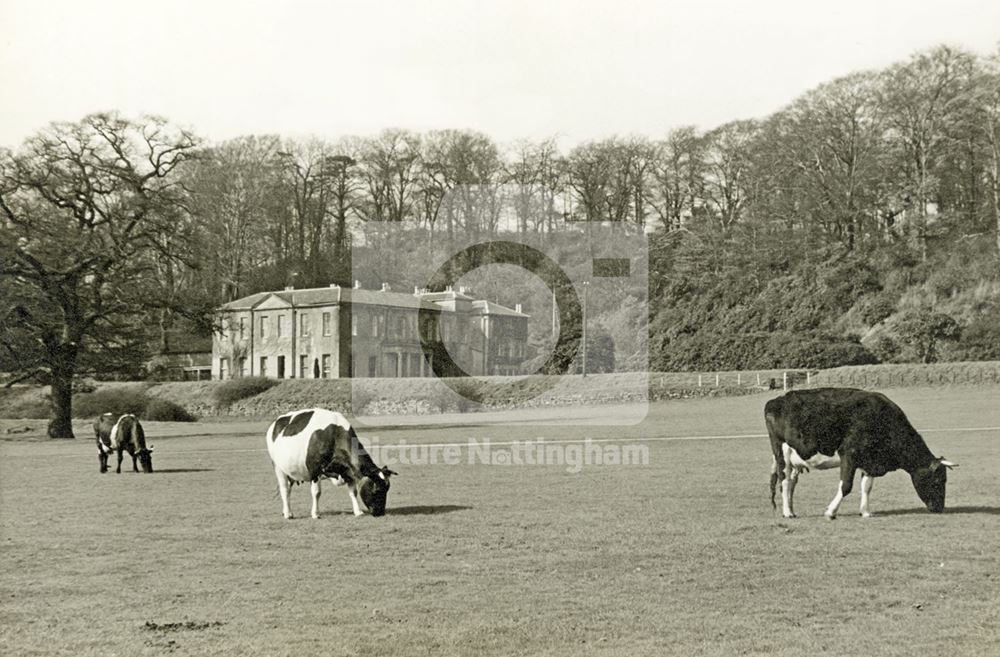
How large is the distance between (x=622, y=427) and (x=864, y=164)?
39.9 feet

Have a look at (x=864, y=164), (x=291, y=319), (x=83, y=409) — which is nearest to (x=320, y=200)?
(x=291, y=319)

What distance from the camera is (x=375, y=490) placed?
14.0 metres

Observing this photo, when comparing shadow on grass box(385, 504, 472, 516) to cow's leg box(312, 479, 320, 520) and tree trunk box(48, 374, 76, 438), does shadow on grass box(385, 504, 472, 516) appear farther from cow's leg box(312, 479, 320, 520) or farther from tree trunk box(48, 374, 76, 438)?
tree trunk box(48, 374, 76, 438)

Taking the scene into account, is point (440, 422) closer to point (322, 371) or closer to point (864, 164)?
point (322, 371)

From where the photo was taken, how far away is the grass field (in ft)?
28.7

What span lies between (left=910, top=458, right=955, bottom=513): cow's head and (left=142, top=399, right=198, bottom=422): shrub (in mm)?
26813

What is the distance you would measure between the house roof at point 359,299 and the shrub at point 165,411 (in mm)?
4291

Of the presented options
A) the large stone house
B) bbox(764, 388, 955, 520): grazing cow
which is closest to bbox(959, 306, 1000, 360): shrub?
the large stone house

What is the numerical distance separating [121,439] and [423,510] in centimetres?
1039

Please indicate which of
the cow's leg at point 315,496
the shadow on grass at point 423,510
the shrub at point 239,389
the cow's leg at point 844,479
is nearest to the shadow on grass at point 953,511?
the cow's leg at point 844,479

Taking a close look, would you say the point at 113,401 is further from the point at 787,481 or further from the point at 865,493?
the point at 865,493

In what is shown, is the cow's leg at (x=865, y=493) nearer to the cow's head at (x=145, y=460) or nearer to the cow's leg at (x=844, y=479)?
the cow's leg at (x=844, y=479)

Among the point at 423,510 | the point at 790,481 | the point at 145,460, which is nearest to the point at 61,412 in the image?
the point at 145,460

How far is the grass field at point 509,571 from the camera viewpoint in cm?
Answer: 876
